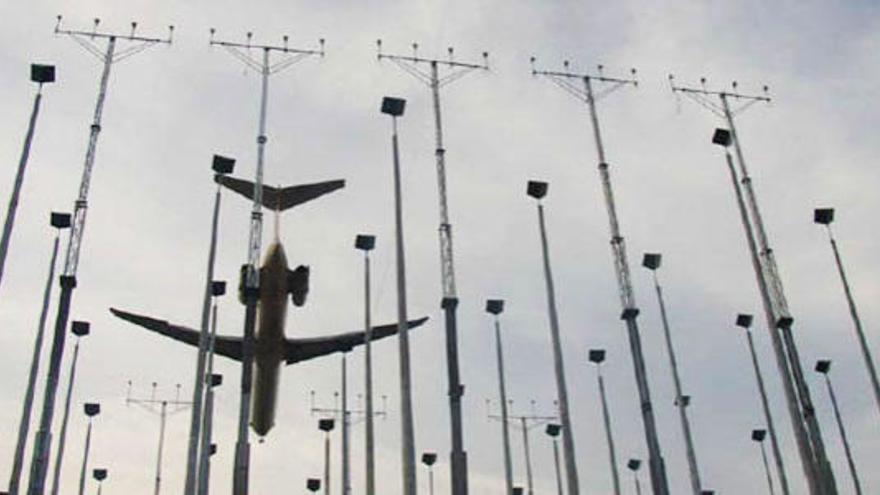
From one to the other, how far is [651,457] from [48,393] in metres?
21.7

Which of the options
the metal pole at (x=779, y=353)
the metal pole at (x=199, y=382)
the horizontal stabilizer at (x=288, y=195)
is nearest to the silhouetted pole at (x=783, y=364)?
the metal pole at (x=779, y=353)

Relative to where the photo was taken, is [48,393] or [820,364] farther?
[820,364]

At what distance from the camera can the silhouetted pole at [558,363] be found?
93.3 feet

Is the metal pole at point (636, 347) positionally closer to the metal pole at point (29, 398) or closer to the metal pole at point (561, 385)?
the metal pole at point (561, 385)

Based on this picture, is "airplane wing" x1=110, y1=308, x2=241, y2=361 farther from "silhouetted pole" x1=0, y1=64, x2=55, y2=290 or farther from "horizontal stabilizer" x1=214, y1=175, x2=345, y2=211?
"silhouetted pole" x1=0, y1=64, x2=55, y2=290

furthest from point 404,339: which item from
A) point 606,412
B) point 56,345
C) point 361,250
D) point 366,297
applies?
point 606,412

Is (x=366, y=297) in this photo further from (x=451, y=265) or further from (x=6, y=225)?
(x=6, y=225)

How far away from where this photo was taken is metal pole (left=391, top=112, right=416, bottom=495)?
24188 millimetres

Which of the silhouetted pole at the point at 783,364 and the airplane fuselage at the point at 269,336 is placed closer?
the silhouetted pole at the point at 783,364

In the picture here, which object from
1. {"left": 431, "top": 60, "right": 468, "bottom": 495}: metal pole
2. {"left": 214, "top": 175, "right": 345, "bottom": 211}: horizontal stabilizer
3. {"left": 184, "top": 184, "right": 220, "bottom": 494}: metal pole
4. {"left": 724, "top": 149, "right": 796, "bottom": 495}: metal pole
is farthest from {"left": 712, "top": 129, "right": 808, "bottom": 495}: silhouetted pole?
{"left": 214, "top": 175, "right": 345, "bottom": 211}: horizontal stabilizer

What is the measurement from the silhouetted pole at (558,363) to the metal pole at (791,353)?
7.63 m

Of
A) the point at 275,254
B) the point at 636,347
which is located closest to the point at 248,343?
the point at 636,347

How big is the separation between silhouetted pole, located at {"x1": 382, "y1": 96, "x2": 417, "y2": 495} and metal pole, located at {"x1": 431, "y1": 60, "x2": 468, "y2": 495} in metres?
2.48

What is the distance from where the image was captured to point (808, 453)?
95.3ft
